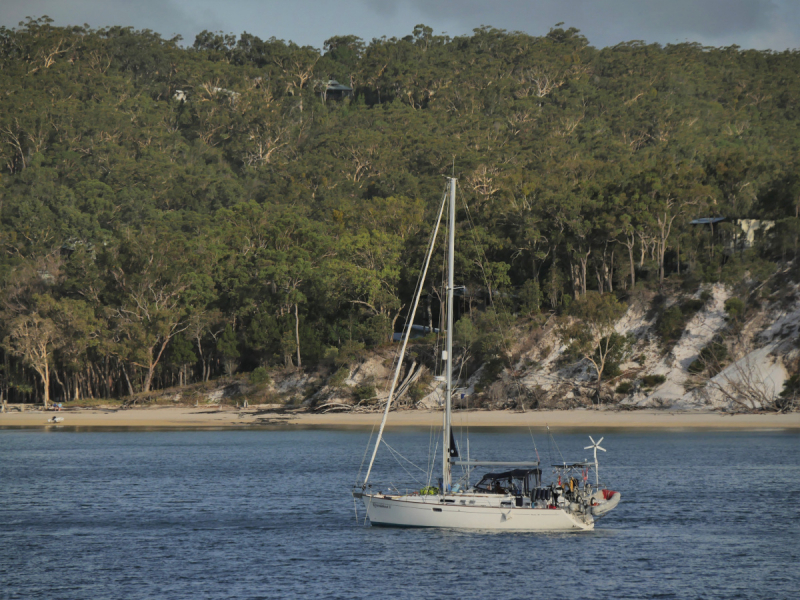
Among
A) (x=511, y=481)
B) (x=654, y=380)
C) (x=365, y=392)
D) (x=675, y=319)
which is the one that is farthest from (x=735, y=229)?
(x=511, y=481)

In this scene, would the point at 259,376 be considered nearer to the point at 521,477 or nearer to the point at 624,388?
the point at 624,388

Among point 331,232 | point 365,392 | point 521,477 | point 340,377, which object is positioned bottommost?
point 521,477

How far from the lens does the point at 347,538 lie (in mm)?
36156

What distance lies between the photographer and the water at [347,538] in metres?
29.4

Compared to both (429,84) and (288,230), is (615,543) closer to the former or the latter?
(288,230)

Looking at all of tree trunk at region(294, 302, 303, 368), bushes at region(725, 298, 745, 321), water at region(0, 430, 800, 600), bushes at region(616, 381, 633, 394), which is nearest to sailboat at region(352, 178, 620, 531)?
water at region(0, 430, 800, 600)

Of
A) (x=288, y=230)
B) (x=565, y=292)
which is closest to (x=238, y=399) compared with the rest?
(x=288, y=230)

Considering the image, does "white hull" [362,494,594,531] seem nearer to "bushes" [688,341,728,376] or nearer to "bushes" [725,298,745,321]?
"bushes" [688,341,728,376]

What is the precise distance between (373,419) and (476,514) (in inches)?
2167

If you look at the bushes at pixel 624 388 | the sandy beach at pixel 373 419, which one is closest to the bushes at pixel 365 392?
the sandy beach at pixel 373 419

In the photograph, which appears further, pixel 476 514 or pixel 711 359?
pixel 711 359

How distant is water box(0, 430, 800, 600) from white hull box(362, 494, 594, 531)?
A: 697 mm

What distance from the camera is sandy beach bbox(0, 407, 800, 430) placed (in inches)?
3012

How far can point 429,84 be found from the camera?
197 meters
